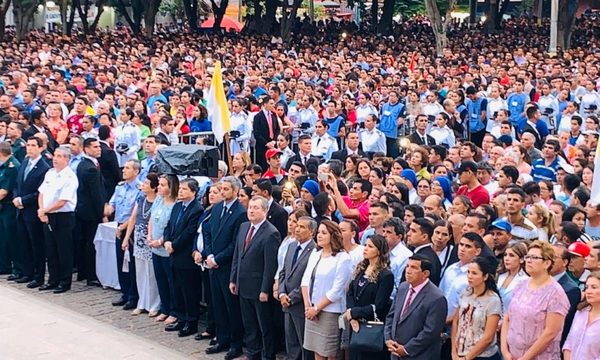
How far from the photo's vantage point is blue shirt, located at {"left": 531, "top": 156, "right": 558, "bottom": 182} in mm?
11523

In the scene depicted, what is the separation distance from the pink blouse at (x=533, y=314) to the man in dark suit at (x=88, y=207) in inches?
240

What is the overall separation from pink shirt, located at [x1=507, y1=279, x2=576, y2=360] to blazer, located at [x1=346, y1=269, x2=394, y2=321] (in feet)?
3.74

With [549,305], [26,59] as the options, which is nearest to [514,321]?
[549,305]

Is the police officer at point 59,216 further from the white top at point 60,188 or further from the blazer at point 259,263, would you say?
the blazer at point 259,263

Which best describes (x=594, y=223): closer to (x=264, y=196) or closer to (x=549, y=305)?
(x=549, y=305)

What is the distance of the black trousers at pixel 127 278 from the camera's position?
428 inches

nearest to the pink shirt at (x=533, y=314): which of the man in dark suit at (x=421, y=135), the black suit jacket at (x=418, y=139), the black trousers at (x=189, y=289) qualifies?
the black trousers at (x=189, y=289)

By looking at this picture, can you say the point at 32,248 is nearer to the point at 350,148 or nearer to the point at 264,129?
the point at 350,148

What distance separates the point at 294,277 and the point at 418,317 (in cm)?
150

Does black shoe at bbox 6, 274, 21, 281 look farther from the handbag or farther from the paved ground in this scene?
the handbag

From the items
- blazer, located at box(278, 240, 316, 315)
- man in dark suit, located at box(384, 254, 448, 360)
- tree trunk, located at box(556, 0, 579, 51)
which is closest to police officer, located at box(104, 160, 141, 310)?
blazer, located at box(278, 240, 316, 315)

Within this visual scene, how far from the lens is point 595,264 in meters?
6.98

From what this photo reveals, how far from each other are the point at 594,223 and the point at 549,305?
7.51 ft

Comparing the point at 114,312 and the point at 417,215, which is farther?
the point at 114,312
